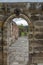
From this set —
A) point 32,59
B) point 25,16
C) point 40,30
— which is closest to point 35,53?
point 32,59

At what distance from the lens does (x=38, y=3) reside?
789 cm

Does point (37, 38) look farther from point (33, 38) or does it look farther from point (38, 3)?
point (38, 3)

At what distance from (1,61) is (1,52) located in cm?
34

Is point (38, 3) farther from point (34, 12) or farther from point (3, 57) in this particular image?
point (3, 57)

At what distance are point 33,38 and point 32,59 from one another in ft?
2.56

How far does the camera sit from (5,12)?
26.1 ft

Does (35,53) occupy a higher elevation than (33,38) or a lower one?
lower

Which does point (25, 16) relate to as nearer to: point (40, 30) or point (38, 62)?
point (40, 30)

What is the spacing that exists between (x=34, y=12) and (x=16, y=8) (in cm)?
68

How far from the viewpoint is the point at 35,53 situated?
26.2ft

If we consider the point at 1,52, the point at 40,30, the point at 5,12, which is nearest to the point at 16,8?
the point at 5,12

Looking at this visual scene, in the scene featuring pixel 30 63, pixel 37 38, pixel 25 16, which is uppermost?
pixel 25 16

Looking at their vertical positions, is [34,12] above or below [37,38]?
above

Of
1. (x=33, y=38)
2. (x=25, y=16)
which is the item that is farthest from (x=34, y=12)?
(x=33, y=38)
